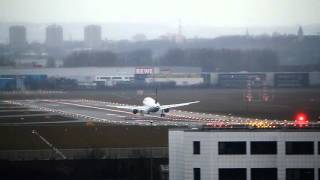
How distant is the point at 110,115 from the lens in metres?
23.8

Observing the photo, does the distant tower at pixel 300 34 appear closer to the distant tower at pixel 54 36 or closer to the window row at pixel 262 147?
the distant tower at pixel 54 36

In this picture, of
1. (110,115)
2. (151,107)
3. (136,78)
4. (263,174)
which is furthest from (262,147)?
(136,78)

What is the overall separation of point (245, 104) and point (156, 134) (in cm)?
683

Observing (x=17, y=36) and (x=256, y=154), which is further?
(x=17, y=36)

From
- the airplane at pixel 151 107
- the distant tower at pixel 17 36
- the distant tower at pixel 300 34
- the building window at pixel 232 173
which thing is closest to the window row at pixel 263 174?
the building window at pixel 232 173

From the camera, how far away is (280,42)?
31750 millimetres

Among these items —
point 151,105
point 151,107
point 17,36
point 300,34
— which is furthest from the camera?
point 17,36

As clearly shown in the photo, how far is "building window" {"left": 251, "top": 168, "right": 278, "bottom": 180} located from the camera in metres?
9.95

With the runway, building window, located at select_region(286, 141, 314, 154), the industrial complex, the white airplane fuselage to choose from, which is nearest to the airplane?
the white airplane fuselage

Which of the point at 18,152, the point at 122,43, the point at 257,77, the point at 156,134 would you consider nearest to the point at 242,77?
the point at 257,77

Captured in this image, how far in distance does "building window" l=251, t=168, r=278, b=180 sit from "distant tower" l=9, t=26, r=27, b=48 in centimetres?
2494

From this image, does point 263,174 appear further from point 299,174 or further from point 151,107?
point 151,107

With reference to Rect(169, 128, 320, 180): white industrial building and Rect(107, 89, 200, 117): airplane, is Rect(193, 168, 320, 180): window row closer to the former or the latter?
Rect(169, 128, 320, 180): white industrial building

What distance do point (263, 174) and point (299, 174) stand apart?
1.46 ft
